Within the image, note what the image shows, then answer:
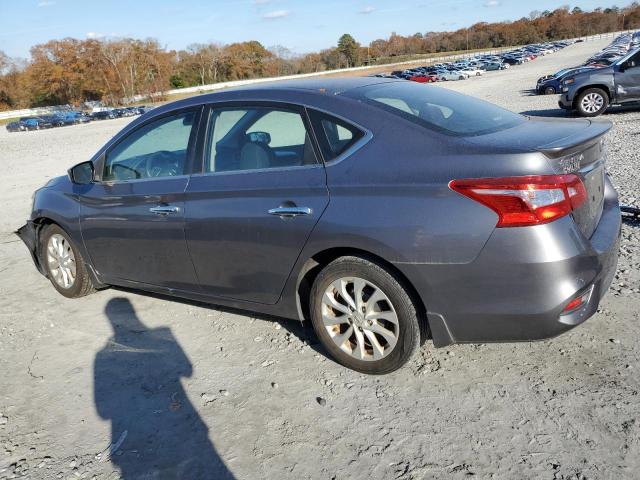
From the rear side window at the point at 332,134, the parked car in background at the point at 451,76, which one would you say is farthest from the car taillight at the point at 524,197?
the parked car in background at the point at 451,76

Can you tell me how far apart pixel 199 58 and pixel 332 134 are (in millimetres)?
123871

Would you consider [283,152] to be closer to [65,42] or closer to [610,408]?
[610,408]

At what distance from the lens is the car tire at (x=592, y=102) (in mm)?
14297

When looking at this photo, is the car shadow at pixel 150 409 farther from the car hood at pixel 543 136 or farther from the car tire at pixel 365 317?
the car hood at pixel 543 136

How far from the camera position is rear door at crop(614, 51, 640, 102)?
13938mm

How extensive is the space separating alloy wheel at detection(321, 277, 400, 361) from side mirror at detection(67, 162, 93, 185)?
8.22ft

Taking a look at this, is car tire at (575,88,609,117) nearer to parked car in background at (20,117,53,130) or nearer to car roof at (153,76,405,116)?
car roof at (153,76,405,116)

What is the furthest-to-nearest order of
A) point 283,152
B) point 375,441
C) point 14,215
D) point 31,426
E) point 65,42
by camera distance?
1. point 65,42
2. point 14,215
3. point 283,152
4. point 31,426
5. point 375,441

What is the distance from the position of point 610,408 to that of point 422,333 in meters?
1.02

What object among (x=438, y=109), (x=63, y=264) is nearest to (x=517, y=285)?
(x=438, y=109)

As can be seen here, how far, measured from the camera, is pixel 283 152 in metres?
3.52

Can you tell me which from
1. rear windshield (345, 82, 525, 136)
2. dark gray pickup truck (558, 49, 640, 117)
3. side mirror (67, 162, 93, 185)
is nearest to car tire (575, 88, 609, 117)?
dark gray pickup truck (558, 49, 640, 117)

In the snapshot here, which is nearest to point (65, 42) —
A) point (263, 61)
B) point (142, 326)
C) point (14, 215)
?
point (263, 61)

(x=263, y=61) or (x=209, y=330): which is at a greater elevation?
(x=263, y=61)
